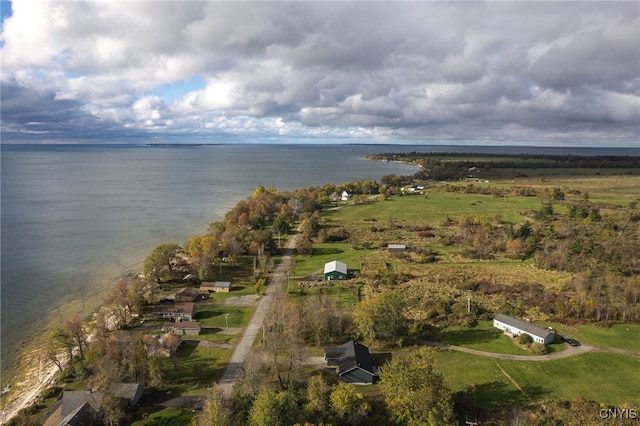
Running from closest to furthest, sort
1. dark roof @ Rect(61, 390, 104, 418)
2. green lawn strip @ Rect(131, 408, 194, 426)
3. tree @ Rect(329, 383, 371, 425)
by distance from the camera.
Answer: tree @ Rect(329, 383, 371, 425) → green lawn strip @ Rect(131, 408, 194, 426) → dark roof @ Rect(61, 390, 104, 418)

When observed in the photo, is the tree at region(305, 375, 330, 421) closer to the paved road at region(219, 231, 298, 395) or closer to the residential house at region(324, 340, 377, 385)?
the residential house at region(324, 340, 377, 385)

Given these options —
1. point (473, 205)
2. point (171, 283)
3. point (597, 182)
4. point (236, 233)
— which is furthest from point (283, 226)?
point (597, 182)

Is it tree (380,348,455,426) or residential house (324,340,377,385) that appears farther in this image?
residential house (324,340,377,385)

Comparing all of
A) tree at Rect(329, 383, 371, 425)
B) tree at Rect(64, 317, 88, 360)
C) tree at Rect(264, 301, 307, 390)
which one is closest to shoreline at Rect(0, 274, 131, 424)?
tree at Rect(64, 317, 88, 360)

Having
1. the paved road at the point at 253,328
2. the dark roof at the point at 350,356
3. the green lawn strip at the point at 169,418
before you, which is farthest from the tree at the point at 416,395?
the green lawn strip at the point at 169,418

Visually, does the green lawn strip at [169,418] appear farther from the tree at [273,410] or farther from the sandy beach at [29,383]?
the sandy beach at [29,383]

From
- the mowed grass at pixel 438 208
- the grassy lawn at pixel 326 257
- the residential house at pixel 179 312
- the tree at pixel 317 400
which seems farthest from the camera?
the mowed grass at pixel 438 208
